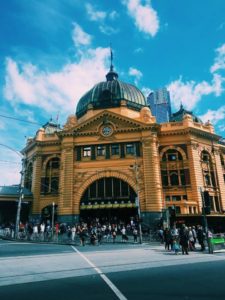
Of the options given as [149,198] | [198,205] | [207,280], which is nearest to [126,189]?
[149,198]

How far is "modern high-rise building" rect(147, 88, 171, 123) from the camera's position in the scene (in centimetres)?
11509

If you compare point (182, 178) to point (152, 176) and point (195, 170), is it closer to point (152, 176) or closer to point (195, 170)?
point (195, 170)

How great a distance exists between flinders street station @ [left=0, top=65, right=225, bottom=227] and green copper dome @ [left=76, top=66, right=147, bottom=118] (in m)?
1.01

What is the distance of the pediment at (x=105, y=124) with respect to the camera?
43938 mm

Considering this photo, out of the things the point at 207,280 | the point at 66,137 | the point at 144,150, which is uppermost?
the point at 66,137

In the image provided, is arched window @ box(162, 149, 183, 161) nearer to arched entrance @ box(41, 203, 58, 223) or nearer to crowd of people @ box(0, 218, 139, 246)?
crowd of people @ box(0, 218, 139, 246)

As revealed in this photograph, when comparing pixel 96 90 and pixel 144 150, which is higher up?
pixel 96 90

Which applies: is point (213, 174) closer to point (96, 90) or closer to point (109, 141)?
point (109, 141)

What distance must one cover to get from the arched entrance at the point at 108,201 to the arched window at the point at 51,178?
23.5ft

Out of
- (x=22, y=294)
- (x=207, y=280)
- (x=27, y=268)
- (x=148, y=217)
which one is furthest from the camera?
(x=148, y=217)

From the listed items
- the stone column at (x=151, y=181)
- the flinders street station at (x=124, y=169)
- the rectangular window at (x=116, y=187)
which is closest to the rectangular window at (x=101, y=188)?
the flinders street station at (x=124, y=169)

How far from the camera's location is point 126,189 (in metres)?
41.7

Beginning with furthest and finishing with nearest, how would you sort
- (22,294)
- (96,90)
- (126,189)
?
1. (96,90)
2. (126,189)
3. (22,294)

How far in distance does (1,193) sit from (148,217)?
24858 mm
